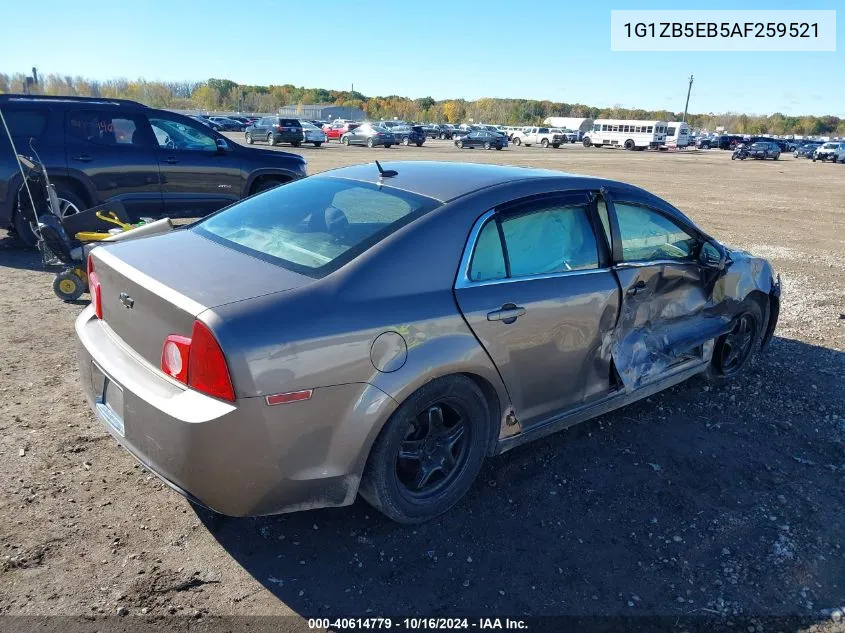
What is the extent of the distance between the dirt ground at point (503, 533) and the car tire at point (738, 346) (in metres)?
0.40

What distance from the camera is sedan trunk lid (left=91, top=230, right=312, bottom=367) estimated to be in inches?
98.3

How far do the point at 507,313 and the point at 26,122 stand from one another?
751 cm

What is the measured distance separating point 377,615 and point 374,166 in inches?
98.7

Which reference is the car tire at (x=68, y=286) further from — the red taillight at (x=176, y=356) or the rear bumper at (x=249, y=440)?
the red taillight at (x=176, y=356)

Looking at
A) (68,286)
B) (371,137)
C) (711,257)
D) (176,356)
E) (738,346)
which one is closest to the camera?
(176,356)

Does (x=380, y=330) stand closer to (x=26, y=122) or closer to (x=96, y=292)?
(x=96, y=292)

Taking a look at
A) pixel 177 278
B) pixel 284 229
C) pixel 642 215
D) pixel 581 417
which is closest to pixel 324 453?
pixel 177 278

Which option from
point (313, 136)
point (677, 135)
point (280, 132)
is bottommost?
point (313, 136)

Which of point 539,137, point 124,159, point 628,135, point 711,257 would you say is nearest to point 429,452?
point 711,257

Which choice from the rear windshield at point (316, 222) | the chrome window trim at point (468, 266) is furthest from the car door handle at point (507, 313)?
the rear windshield at point (316, 222)

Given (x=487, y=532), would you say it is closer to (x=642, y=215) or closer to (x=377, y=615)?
(x=377, y=615)

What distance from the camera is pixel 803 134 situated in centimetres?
13600

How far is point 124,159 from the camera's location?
815 centimetres

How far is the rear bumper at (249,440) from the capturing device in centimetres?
235
